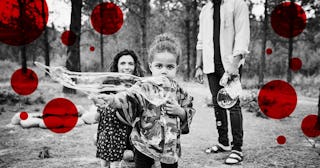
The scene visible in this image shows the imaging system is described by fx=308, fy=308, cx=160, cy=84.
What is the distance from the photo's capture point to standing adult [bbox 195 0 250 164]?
3.33 metres

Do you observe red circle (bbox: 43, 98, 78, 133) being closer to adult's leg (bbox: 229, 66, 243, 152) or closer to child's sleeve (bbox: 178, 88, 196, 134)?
adult's leg (bbox: 229, 66, 243, 152)

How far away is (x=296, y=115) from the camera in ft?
25.0

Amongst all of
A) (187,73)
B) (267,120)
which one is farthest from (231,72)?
(187,73)

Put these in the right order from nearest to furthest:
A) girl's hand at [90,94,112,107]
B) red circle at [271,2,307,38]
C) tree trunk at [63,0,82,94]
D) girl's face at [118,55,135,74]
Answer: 1. girl's hand at [90,94,112,107]
2. girl's face at [118,55,135,74]
3. tree trunk at [63,0,82,94]
4. red circle at [271,2,307,38]

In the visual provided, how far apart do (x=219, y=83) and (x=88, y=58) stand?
3032cm

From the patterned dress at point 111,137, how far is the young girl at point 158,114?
2.55ft

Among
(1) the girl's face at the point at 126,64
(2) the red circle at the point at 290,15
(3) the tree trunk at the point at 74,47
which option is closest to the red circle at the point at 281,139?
(1) the girl's face at the point at 126,64

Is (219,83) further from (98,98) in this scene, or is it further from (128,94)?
(98,98)

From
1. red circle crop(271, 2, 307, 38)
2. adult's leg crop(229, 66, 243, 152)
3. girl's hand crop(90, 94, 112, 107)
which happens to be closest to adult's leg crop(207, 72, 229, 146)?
adult's leg crop(229, 66, 243, 152)

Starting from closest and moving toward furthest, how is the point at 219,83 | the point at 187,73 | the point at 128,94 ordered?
the point at 128,94 → the point at 219,83 → the point at 187,73

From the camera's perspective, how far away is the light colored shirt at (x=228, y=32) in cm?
334

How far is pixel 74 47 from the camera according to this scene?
10914 mm

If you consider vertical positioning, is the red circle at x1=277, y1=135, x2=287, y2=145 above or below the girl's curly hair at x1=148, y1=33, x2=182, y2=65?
below

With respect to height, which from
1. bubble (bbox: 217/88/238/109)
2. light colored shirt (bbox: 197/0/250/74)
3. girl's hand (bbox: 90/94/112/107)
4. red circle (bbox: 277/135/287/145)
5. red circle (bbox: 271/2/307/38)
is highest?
red circle (bbox: 271/2/307/38)
